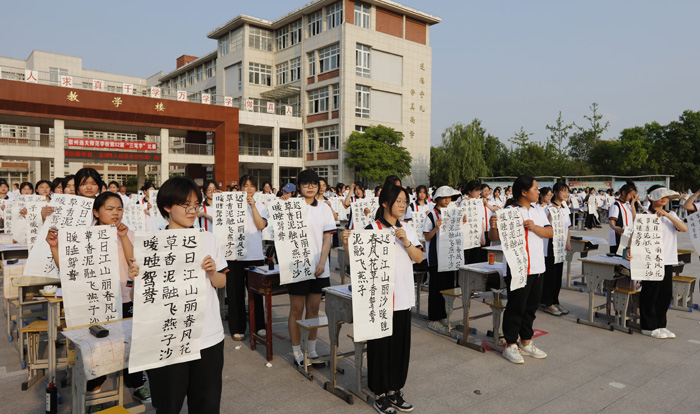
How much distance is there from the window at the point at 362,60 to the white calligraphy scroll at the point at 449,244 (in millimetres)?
25992

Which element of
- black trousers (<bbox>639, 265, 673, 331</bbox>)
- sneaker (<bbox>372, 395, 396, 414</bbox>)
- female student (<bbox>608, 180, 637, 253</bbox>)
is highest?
female student (<bbox>608, 180, 637, 253</bbox>)

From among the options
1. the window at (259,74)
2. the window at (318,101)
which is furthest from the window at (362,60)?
the window at (259,74)

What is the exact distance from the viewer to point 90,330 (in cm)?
272

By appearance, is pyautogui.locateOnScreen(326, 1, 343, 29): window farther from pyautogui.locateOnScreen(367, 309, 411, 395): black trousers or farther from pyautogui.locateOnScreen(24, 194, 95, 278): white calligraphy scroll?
pyautogui.locateOnScreen(367, 309, 411, 395): black trousers

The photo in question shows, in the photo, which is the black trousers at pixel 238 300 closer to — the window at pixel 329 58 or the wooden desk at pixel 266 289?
the wooden desk at pixel 266 289

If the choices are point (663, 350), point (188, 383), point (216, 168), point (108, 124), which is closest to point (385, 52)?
point (216, 168)

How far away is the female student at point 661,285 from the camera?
526 centimetres

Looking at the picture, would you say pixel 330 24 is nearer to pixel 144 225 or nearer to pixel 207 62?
pixel 207 62

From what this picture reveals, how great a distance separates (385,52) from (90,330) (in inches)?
1237

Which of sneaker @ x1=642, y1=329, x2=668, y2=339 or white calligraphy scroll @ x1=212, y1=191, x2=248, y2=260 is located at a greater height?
white calligraphy scroll @ x1=212, y1=191, x2=248, y2=260

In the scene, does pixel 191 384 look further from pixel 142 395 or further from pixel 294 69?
pixel 294 69

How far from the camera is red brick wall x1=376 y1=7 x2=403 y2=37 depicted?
103 feet

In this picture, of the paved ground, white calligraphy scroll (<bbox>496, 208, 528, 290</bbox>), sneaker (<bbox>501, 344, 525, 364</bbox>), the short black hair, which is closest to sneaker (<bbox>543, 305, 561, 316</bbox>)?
the paved ground

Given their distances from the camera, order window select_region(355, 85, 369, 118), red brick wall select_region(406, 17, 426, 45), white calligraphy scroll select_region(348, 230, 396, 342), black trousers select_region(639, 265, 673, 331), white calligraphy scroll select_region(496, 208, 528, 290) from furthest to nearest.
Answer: red brick wall select_region(406, 17, 426, 45) < window select_region(355, 85, 369, 118) < black trousers select_region(639, 265, 673, 331) < white calligraphy scroll select_region(496, 208, 528, 290) < white calligraphy scroll select_region(348, 230, 396, 342)
